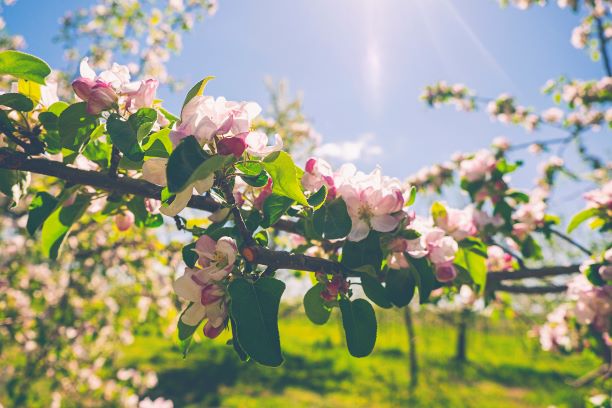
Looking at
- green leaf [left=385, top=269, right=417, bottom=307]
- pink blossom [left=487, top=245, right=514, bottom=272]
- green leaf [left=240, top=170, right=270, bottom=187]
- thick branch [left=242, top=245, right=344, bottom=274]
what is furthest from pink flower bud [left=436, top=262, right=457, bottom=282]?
pink blossom [left=487, top=245, right=514, bottom=272]

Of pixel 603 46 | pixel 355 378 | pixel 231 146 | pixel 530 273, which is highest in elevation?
pixel 603 46

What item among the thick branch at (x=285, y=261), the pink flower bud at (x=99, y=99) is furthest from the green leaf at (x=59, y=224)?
the thick branch at (x=285, y=261)

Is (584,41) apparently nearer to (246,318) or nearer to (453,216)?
(453,216)

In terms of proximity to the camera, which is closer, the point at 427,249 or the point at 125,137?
the point at 125,137

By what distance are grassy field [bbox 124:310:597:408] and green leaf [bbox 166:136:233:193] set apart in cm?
581

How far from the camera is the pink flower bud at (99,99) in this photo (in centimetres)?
82

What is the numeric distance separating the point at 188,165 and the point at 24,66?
0.57 meters

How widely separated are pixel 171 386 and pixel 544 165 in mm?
8134

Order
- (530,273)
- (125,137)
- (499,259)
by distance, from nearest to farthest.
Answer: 1. (125,137)
2. (530,273)
3. (499,259)

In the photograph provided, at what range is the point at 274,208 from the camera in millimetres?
850

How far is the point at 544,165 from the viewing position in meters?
4.34

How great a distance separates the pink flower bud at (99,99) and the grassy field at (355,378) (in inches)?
228

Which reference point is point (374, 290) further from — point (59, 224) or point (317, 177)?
point (59, 224)

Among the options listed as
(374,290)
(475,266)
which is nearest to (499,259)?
(475,266)
